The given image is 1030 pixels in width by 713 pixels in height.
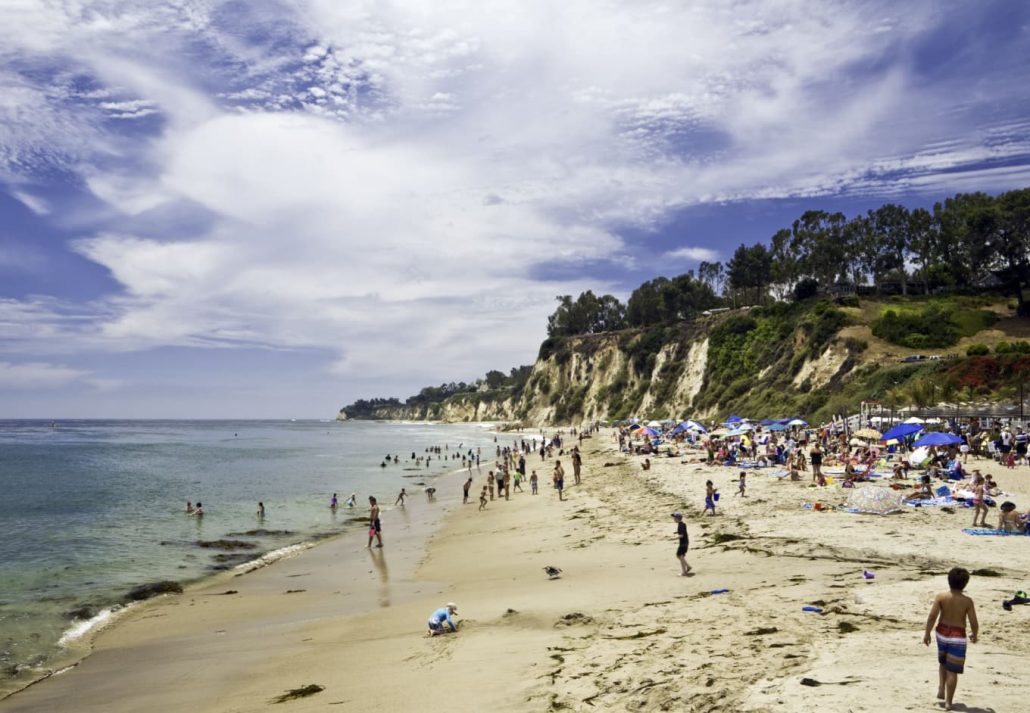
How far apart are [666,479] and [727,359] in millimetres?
53869

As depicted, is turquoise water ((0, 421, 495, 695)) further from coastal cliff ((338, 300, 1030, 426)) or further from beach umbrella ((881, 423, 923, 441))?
coastal cliff ((338, 300, 1030, 426))

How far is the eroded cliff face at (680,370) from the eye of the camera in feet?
208

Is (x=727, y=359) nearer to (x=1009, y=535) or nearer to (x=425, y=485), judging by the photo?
(x=425, y=485)

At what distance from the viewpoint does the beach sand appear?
667 centimetres

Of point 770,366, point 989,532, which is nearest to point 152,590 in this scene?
point 989,532

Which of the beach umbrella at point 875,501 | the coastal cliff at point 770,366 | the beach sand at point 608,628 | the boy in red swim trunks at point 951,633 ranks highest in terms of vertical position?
the coastal cliff at point 770,366

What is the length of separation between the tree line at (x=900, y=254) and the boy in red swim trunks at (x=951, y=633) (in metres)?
73.6

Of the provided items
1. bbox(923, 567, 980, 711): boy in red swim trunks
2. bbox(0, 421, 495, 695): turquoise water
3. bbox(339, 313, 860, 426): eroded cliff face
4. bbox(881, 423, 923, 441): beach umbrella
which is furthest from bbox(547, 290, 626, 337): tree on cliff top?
bbox(923, 567, 980, 711): boy in red swim trunks

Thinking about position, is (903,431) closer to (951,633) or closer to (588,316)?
(951,633)

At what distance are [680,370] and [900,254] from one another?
31721 mm

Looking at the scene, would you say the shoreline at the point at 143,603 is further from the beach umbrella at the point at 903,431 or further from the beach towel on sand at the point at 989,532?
the beach umbrella at the point at 903,431

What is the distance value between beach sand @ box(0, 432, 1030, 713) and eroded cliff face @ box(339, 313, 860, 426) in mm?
45743

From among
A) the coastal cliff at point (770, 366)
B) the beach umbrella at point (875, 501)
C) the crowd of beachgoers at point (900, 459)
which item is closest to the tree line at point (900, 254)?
the coastal cliff at point (770, 366)

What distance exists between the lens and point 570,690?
7070 millimetres
